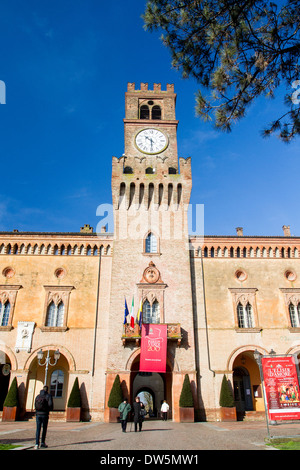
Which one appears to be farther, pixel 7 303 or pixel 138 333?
pixel 7 303

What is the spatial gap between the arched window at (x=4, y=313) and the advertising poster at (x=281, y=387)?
20.0 metres

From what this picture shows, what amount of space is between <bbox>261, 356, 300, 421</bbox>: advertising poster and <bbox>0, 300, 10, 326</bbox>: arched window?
2000cm

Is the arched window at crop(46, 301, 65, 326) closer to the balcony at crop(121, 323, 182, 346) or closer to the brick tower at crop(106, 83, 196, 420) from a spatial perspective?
the brick tower at crop(106, 83, 196, 420)

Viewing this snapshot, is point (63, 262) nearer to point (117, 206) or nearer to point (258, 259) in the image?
point (117, 206)

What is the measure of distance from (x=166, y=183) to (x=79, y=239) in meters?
8.72

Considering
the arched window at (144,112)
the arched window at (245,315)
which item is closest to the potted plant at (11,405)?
the arched window at (245,315)

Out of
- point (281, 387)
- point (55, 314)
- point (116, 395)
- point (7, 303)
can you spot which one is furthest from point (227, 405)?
point (7, 303)

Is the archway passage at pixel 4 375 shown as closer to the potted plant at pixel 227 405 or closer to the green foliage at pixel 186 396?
the green foliage at pixel 186 396

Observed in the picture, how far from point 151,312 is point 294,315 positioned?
37.8ft

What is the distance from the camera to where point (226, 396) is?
24.1 m

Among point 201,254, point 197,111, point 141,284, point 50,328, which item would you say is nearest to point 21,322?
point 50,328

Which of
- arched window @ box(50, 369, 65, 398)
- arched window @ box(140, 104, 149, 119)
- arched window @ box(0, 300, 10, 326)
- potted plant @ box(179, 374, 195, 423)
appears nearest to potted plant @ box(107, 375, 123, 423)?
potted plant @ box(179, 374, 195, 423)

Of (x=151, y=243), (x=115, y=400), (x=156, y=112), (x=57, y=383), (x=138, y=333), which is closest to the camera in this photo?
(x=115, y=400)

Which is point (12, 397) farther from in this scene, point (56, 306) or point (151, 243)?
point (151, 243)
